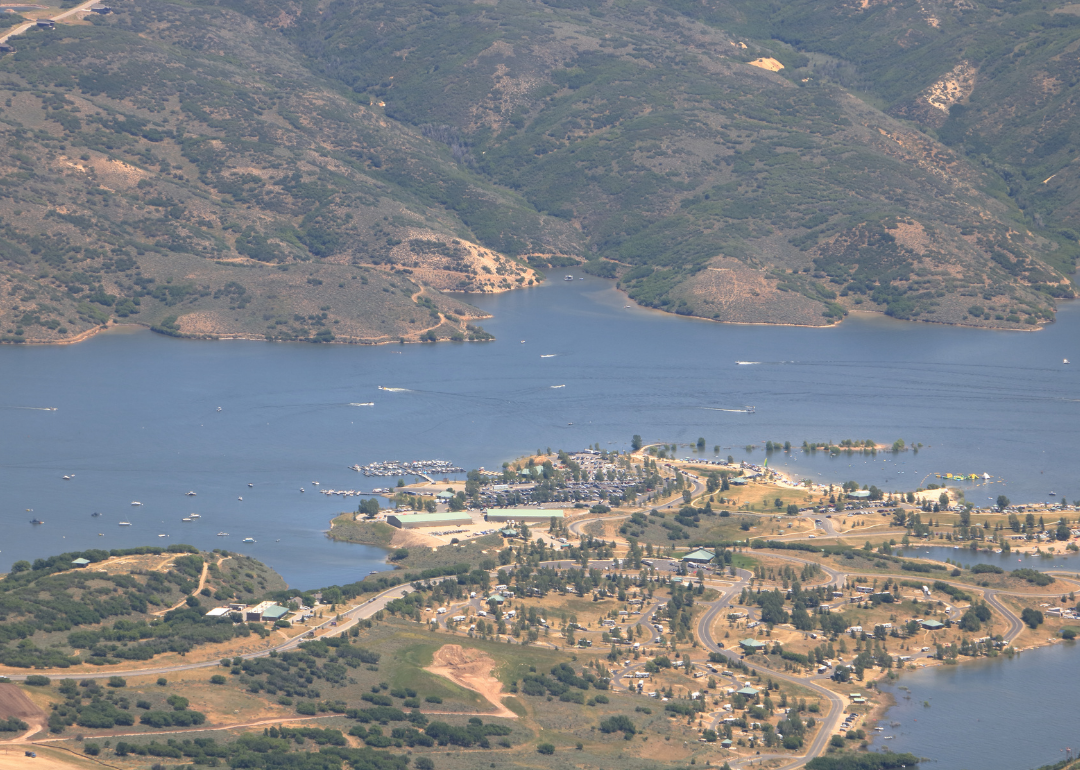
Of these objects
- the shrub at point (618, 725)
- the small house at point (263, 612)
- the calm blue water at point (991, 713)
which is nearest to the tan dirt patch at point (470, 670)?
the shrub at point (618, 725)

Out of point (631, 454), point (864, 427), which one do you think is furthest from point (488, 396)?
point (864, 427)

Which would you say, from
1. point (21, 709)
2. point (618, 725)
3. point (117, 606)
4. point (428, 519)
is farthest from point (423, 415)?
point (21, 709)

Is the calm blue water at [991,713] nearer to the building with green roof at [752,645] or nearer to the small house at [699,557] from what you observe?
the building with green roof at [752,645]

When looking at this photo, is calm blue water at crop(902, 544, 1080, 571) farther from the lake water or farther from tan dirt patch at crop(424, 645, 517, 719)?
tan dirt patch at crop(424, 645, 517, 719)

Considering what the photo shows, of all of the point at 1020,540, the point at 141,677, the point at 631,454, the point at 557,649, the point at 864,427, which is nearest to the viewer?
the point at 141,677

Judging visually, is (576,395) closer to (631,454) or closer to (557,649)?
(631,454)

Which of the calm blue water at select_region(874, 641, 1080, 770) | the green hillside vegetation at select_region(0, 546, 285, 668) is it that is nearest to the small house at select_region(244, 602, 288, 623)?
the green hillside vegetation at select_region(0, 546, 285, 668)

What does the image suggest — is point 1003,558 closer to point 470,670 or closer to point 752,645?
point 752,645
